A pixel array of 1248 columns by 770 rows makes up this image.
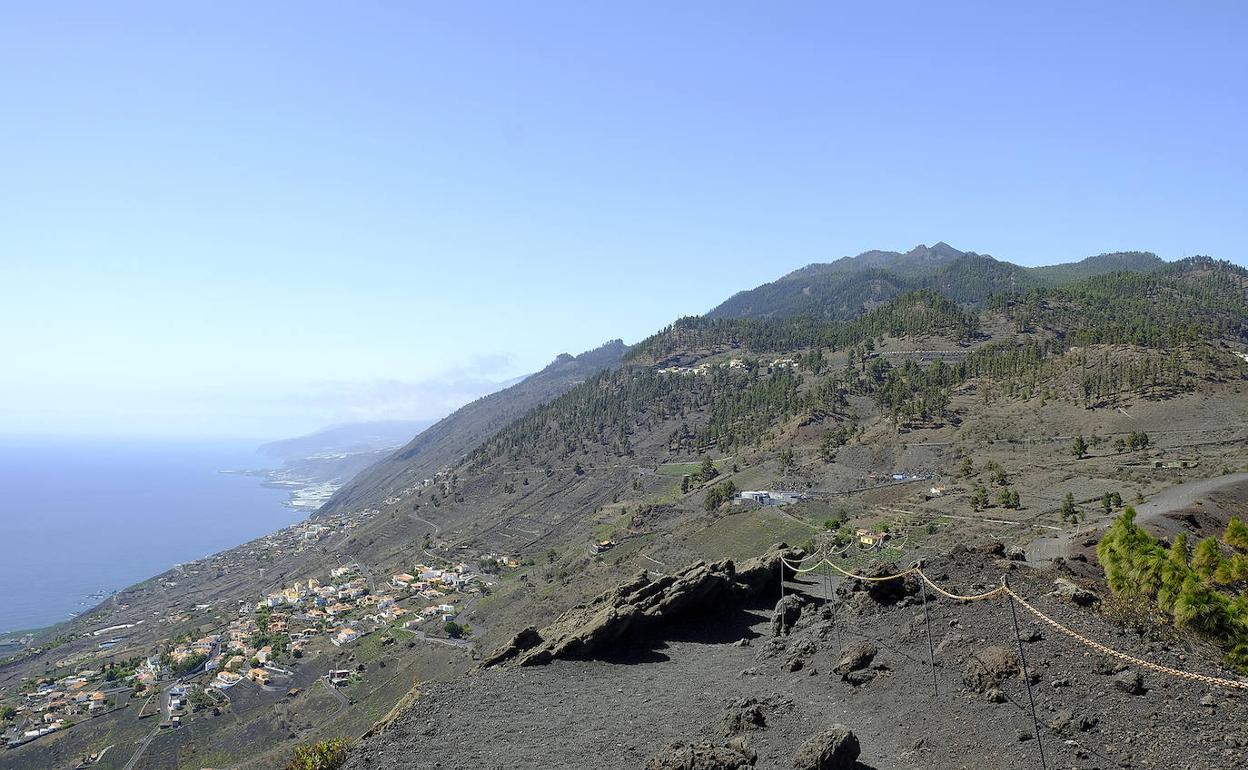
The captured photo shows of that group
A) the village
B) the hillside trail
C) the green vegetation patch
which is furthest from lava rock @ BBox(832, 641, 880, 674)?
the village

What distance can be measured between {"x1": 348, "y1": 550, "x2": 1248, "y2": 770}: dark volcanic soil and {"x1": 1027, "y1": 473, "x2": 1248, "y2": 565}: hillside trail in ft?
39.0

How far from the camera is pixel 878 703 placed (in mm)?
→ 14898

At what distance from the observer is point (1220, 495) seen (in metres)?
36.0

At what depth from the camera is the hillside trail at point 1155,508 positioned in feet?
95.2

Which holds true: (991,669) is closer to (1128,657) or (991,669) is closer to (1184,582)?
(1128,657)

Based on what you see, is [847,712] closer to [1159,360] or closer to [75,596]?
[1159,360]

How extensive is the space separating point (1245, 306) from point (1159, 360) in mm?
92485

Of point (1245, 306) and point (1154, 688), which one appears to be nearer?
point (1154, 688)

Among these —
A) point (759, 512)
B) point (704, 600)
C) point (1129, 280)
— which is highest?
point (1129, 280)

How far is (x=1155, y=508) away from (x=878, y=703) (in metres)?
31.4

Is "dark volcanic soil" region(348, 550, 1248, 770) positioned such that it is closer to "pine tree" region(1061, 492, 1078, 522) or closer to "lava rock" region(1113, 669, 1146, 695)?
"lava rock" region(1113, 669, 1146, 695)

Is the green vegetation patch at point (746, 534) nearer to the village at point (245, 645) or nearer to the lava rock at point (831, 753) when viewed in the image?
the village at point (245, 645)

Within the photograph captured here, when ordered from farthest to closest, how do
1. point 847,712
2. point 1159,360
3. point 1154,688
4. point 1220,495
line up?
1. point 1159,360
2. point 1220,495
3. point 847,712
4. point 1154,688

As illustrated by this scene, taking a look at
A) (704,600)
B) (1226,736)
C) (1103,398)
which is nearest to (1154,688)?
(1226,736)
